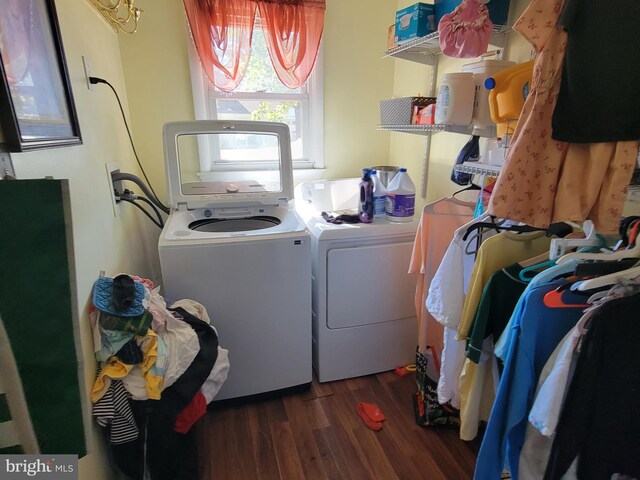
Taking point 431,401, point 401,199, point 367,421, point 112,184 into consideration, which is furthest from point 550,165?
point 112,184

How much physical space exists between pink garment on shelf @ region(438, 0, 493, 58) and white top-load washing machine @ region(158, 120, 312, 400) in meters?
0.92

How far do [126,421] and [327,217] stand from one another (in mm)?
1263

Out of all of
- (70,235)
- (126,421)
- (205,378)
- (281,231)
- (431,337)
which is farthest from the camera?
(431,337)

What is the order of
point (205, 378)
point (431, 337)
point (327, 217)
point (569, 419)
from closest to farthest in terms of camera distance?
point (569, 419) → point (205, 378) → point (431, 337) → point (327, 217)

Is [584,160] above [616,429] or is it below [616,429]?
above

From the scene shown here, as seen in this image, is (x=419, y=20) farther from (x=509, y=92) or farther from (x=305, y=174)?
(x=305, y=174)

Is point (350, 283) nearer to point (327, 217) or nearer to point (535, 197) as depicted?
point (327, 217)

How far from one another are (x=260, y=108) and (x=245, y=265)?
1.29m

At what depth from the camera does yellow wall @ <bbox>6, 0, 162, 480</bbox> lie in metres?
1.02

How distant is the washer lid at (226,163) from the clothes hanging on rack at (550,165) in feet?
4.09

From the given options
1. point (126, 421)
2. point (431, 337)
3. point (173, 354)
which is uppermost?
point (173, 354)

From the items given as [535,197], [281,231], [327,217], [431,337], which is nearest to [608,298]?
[535,197]

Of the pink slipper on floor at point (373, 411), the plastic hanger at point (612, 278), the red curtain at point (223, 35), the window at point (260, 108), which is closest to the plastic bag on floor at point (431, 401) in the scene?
the pink slipper on floor at point (373, 411)

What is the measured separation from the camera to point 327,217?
1918 millimetres
